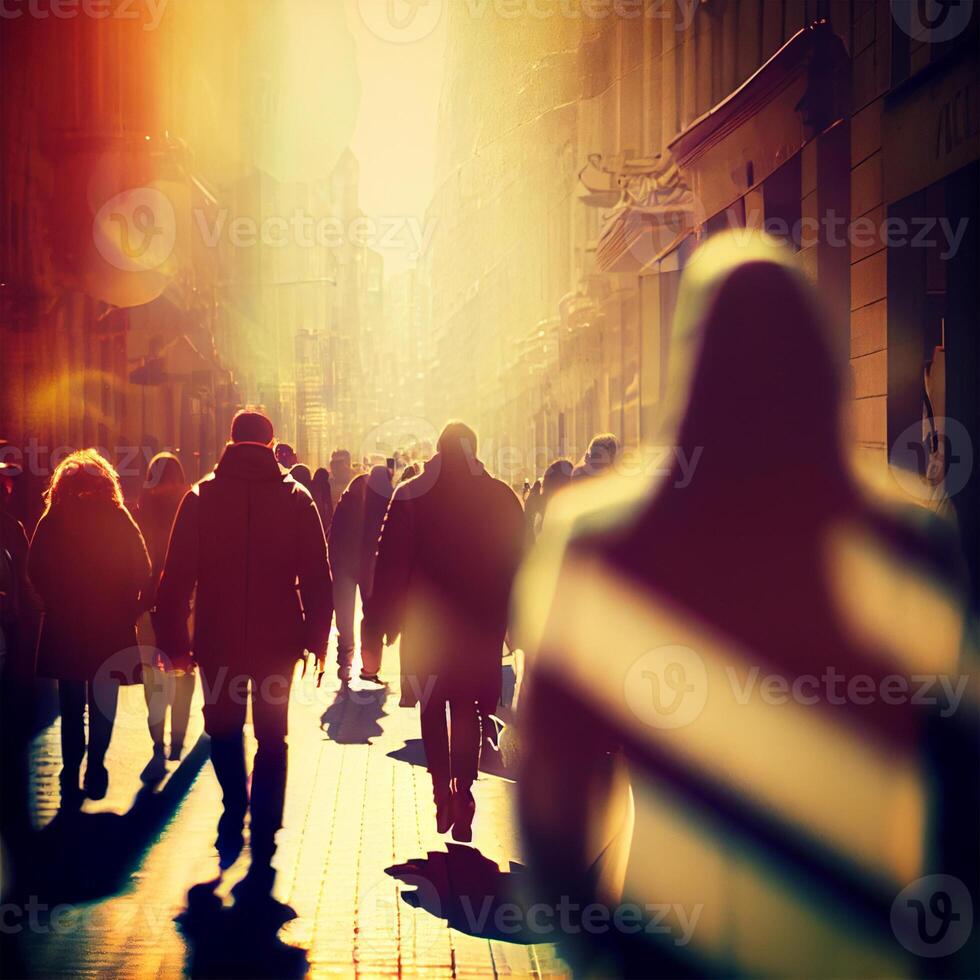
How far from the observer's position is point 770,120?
14461 mm

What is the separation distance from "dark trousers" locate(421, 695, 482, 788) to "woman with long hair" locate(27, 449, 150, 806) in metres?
1.85

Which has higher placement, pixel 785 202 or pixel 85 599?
pixel 785 202

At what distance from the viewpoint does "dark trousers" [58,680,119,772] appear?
24.2 ft

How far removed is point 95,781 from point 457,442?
2709 millimetres

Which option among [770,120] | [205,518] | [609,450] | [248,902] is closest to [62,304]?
[770,120]

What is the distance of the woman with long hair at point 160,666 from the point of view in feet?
27.4

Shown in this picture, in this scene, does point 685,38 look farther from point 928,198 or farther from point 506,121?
point 506,121

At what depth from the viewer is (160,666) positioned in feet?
28.6
